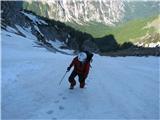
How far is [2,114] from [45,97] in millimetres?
2822

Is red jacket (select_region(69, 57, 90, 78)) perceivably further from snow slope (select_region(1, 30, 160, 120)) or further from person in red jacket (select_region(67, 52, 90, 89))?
snow slope (select_region(1, 30, 160, 120))

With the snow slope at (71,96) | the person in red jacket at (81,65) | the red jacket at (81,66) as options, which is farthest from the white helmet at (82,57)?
the snow slope at (71,96)

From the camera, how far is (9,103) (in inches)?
574

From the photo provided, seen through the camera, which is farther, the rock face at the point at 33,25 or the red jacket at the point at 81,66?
the rock face at the point at 33,25

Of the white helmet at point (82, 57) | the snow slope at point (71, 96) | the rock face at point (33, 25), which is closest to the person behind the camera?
the snow slope at point (71, 96)

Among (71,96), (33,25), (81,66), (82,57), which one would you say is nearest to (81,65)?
(81,66)

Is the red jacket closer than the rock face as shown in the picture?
Yes

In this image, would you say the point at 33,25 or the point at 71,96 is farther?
the point at 33,25

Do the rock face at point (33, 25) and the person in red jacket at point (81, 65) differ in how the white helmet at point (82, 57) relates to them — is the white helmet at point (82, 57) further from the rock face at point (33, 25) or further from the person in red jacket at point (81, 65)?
the rock face at point (33, 25)

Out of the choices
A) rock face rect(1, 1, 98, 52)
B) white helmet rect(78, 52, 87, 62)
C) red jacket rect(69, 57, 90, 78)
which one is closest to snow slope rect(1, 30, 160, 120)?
red jacket rect(69, 57, 90, 78)

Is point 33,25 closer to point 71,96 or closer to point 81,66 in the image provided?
point 81,66

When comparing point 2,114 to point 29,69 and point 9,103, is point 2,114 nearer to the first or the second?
point 9,103

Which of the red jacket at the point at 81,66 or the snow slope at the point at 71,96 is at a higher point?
the red jacket at the point at 81,66

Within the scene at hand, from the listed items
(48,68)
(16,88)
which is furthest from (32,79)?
(48,68)
